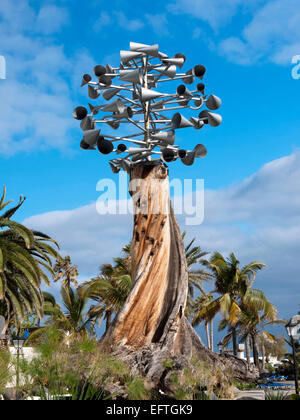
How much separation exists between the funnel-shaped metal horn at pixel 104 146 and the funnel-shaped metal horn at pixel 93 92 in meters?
2.67

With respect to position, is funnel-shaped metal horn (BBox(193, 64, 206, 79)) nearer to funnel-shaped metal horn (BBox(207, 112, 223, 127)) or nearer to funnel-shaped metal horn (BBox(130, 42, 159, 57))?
funnel-shaped metal horn (BBox(207, 112, 223, 127))

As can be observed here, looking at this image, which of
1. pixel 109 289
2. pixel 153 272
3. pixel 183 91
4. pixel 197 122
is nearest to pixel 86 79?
pixel 183 91

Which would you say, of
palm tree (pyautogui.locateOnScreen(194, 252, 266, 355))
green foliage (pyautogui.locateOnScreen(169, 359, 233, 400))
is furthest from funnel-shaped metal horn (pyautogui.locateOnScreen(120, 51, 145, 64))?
palm tree (pyautogui.locateOnScreen(194, 252, 266, 355))

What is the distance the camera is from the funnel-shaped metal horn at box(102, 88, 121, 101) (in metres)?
13.4

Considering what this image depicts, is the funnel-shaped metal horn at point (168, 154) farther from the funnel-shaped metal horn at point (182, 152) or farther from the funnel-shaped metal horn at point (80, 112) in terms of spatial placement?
the funnel-shaped metal horn at point (80, 112)

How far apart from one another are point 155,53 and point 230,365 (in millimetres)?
8568

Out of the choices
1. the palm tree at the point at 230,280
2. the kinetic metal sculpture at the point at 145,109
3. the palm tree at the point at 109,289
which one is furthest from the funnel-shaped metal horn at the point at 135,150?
the palm tree at the point at 230,280

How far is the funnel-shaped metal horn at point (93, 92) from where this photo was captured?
14.3m

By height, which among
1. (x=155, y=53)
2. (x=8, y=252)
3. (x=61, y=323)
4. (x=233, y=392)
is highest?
(x=155, y=53)

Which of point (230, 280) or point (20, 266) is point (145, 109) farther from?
point (230, 280)

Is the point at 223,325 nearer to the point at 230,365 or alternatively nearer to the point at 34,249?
the point at 34,249

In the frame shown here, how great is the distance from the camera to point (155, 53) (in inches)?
495
